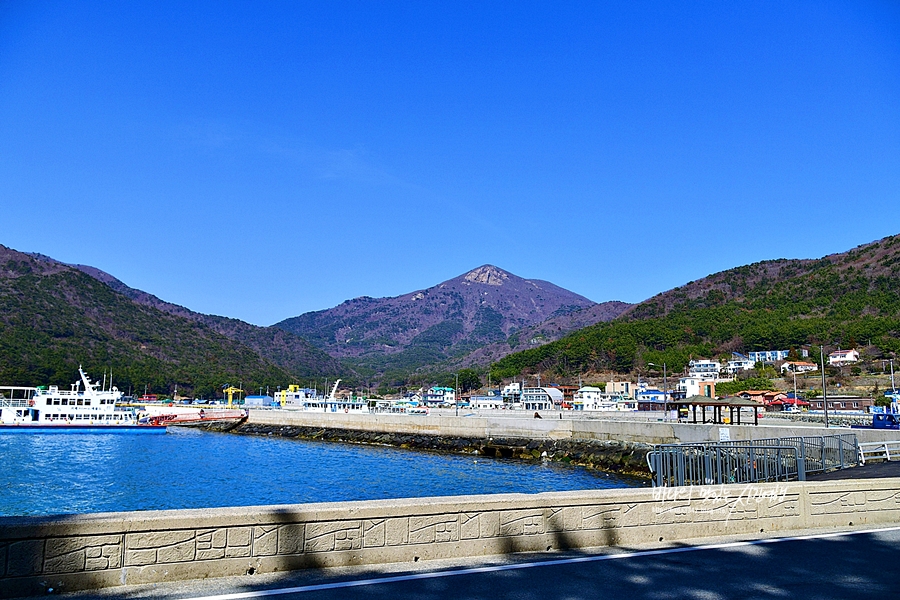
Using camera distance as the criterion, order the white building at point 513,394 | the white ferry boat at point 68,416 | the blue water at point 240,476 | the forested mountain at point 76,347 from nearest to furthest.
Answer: the blue water at point 240,476 → the white ferry boat at point 68,416 → the white building at point 513,394 → the forested mountain at point 76,347

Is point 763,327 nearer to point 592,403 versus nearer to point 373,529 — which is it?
point 592,403

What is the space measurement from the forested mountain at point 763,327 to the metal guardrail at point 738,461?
118238 millimetres

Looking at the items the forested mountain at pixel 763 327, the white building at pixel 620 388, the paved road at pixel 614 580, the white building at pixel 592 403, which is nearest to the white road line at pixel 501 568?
the paved road at pixel 614 580

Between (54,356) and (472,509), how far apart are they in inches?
6407

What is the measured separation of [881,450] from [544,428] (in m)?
34.0

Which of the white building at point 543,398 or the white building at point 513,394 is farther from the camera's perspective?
the white building at point 513,394

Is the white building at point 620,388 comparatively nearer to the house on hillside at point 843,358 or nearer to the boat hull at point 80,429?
the house on hillside at point 843,358

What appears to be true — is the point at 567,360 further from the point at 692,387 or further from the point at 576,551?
the point at 576,551

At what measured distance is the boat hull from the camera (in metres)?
85.5

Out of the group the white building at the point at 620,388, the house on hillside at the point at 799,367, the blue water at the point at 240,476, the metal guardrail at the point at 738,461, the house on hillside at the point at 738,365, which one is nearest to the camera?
the metal guardrail at the point at 738,461

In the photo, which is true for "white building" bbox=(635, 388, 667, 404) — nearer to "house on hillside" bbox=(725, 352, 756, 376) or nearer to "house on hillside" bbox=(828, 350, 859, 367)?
"house on hillside" bbox=(725, 352, 756, 376)

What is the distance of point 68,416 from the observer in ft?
304

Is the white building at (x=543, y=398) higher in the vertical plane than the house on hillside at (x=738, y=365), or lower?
lower

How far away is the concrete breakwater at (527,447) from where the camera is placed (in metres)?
44.4
